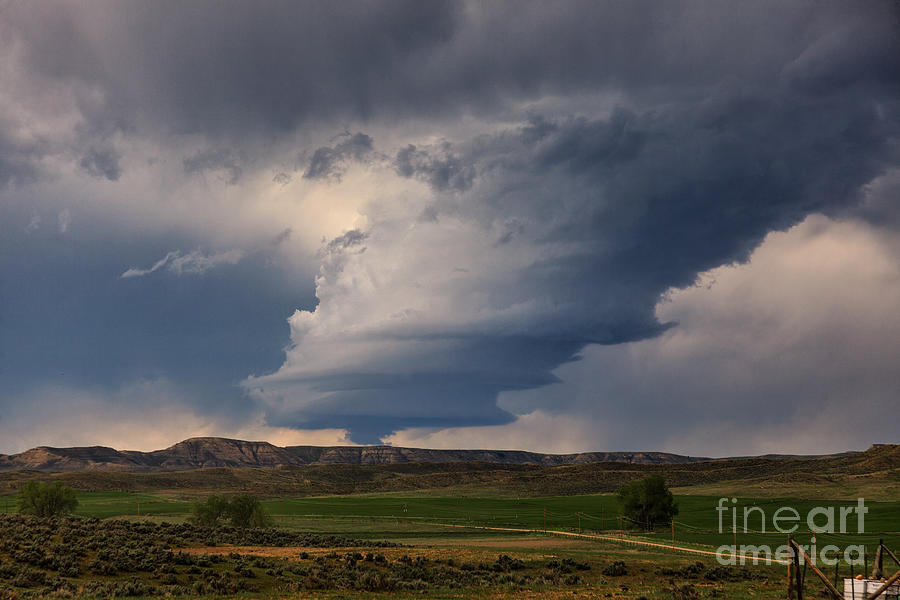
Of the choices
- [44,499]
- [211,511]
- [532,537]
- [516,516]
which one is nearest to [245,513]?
[211,511]

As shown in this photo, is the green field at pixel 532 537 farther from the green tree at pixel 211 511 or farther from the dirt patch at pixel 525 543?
the green tree at pixel 211 511

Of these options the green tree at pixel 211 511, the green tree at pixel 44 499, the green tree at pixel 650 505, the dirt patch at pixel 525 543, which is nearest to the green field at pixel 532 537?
the dirt patch at pixel 525 543

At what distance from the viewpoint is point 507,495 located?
18700 cm

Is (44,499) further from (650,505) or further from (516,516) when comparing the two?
Result: (650,505)

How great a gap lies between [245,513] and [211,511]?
4.34 metres

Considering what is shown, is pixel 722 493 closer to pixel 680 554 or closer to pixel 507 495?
pixel 507 495

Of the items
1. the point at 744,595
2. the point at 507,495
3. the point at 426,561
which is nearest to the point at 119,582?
the point at 426,561

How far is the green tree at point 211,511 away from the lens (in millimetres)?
86438

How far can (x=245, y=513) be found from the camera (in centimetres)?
8812

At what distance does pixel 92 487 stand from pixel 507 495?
124 metres

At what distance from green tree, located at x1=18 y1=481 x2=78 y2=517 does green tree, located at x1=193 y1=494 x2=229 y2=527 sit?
1789 centimetres

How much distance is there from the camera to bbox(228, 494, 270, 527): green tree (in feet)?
286

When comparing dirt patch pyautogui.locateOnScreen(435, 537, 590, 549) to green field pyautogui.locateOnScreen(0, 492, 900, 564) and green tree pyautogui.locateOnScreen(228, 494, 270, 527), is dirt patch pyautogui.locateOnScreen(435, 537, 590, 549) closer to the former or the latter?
green field pyautogui.locateOnScreen(0, 492, 900, 564)

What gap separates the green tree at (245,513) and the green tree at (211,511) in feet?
3.75
